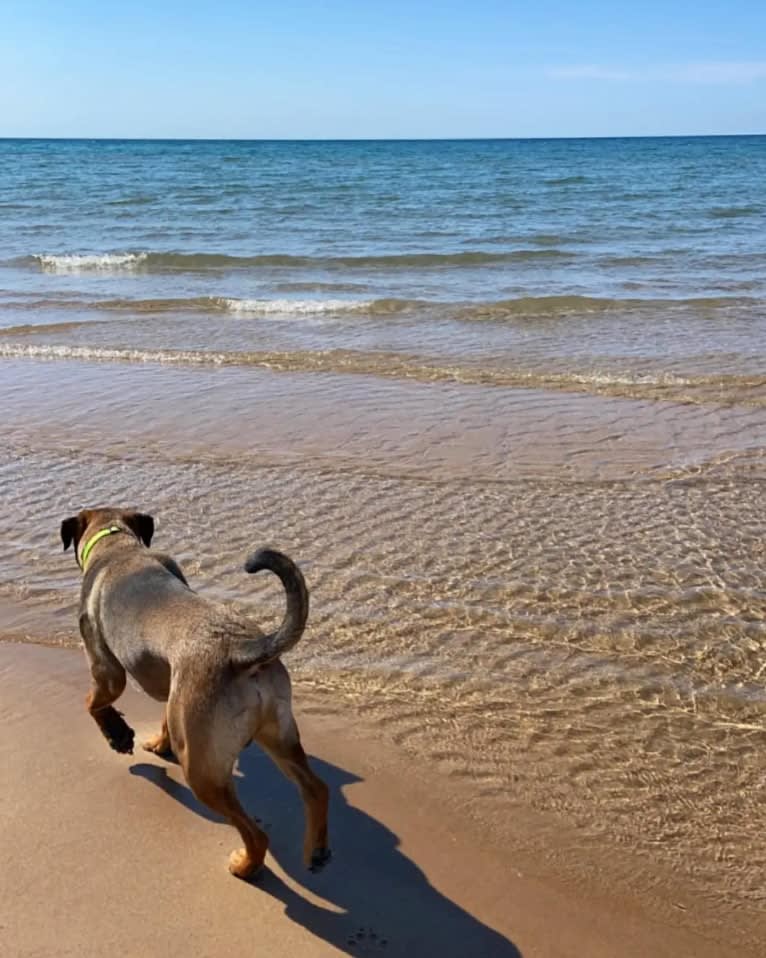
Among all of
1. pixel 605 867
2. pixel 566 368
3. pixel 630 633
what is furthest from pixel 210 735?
pixel 566 368

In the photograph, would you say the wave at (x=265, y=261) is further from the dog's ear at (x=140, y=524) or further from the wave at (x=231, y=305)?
the dog's ear at (x=140, y=524)

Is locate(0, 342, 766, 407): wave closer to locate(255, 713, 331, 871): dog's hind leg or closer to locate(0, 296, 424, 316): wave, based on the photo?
locate(0, 296, 424, 316): wave

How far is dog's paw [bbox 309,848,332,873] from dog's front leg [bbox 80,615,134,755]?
108 cm

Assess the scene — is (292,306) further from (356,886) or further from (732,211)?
(732,211)

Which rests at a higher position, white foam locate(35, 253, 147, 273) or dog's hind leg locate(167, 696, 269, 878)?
white foam locate(35, 253, 147, 273)

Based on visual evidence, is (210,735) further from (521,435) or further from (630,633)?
(521,435)

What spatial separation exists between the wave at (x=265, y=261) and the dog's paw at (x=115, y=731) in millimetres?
16227

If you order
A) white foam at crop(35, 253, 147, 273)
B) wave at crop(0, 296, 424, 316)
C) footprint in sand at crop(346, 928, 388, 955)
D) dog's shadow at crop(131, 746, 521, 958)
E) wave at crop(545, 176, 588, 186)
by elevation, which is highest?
wave at crop(545, 176, 588, 186)

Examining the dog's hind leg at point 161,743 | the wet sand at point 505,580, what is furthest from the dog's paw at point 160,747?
the wet sand at point 505,580

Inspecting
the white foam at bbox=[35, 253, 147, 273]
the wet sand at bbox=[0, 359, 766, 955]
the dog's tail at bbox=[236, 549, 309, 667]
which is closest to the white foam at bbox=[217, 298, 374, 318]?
the wet sand at bbox=[0, 359, 766, 955]

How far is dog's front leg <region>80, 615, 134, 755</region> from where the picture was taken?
13.7ft

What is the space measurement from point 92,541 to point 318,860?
1922 mm

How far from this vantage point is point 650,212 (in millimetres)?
29000

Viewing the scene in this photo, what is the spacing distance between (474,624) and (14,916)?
2.72 m
